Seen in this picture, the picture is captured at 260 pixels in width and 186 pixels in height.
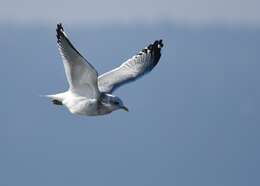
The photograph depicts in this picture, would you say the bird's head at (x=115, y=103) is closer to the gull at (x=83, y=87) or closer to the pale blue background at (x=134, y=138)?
the gull at (x=83, y=87)

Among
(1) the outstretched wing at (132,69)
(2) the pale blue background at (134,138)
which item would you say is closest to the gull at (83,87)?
(1) the outstretched wing at (132,69)

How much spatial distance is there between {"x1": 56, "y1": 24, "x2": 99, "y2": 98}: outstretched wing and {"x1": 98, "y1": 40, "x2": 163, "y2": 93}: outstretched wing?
23.3 inches

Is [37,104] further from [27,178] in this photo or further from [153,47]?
[153,47]

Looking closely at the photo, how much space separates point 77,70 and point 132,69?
197 centimetres

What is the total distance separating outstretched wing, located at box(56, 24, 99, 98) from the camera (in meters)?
15.1

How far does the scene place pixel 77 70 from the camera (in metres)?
15.6

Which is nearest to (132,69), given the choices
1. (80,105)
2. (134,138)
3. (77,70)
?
(80,105)

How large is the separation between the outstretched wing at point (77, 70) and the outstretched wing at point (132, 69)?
1.94ft

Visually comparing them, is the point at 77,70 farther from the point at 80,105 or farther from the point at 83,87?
the point at 80,105

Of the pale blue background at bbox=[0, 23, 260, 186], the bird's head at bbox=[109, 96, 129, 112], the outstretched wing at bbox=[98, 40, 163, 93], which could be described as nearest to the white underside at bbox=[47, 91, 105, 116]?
the bird's head at bbox=[109, 96, 129, 112]

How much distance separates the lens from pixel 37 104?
6585 inches

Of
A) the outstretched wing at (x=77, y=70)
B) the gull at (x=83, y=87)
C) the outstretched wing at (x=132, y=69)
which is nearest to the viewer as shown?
the outstretched wing at (x=77, y=70)

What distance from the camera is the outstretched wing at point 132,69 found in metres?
16.8

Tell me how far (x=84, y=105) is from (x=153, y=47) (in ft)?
7.83
